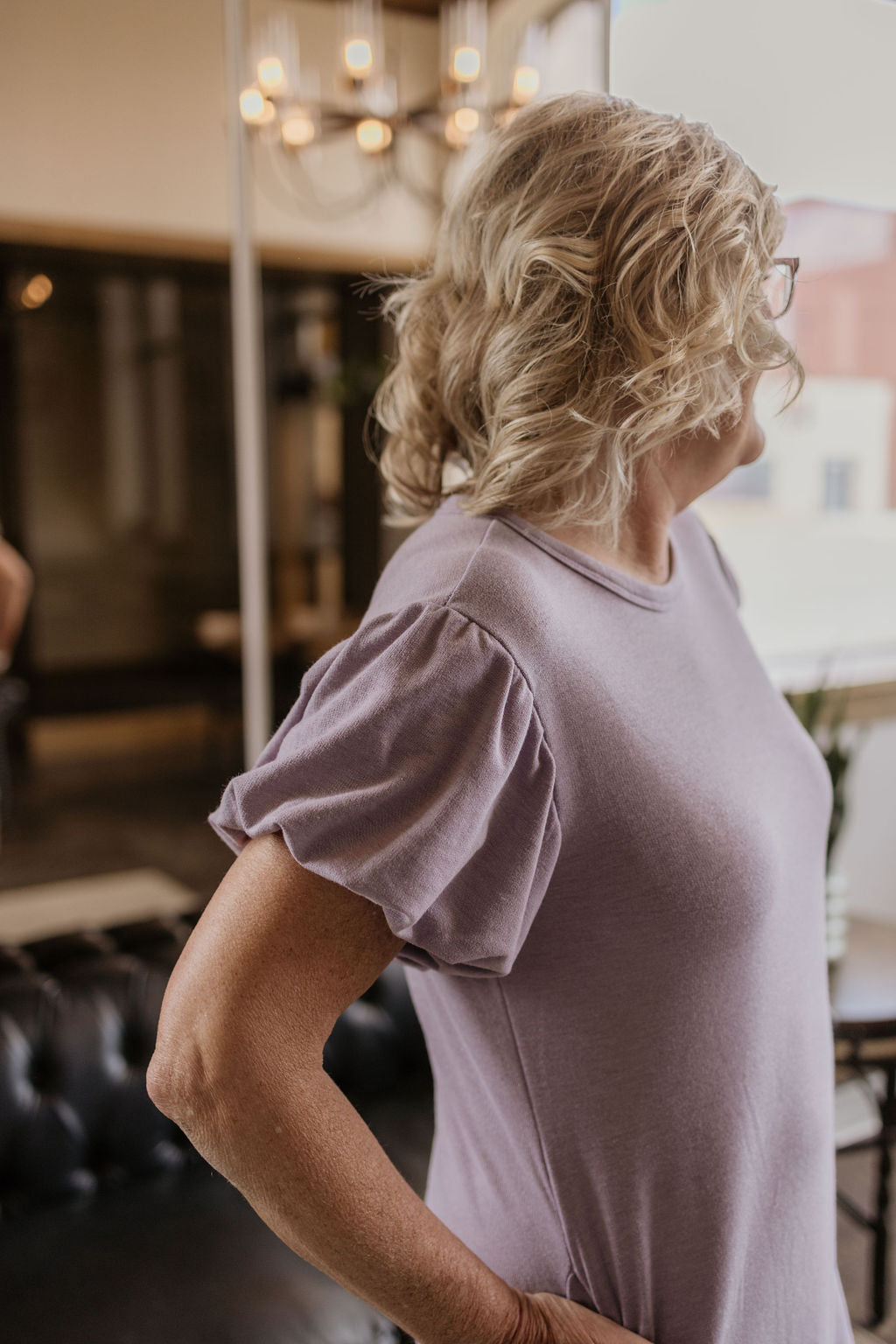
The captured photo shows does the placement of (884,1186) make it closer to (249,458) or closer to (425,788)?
(425,788)

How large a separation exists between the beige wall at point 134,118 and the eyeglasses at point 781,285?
6.56 feet

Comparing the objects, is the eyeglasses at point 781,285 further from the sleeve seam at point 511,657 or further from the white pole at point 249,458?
the white pole at point 249,458

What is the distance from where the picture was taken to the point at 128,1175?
1.67 meters

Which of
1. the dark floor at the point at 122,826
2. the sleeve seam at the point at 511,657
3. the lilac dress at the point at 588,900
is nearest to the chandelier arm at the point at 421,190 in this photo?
the dark floor at the point at 122,826

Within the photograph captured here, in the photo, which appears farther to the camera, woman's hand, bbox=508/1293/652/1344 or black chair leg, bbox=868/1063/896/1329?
black chair leg, bbox=868/1063/896/1329

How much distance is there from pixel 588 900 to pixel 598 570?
0.20 m

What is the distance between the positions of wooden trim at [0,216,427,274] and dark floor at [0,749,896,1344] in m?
1.18

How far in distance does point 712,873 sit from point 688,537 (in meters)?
0.35

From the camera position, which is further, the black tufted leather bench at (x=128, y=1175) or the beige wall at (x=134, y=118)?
the beige wall at (x=134, y=118)

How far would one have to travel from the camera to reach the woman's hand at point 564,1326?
607 mm

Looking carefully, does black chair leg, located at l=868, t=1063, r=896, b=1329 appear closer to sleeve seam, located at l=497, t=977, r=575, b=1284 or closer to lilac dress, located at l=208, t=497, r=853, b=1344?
lilac dress, located at l=208, t=497, r=853, b=1344

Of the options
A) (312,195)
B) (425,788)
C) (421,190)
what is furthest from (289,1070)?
(421,190)

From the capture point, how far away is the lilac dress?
530 millimetres

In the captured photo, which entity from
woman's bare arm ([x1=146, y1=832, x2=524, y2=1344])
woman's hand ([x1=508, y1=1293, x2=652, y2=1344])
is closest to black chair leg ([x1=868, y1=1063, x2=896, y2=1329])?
woman's hand ([x1=508, y1=1293, x2=652, y2=1344])
